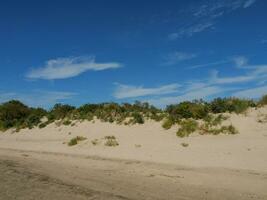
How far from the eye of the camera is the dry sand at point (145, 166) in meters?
11.6

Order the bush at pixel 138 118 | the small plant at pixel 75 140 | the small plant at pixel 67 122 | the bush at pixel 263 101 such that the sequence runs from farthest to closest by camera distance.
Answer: the small plant at pixel 67 122, the bush at pixel 138 118, the small plant at pixel 75 140, the bush at pixel 263 101

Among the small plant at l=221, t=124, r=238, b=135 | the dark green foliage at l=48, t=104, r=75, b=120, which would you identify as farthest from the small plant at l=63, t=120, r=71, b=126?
the small plant at l=221, t=124, r=238, b=135

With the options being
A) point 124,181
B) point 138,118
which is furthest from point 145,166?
point 138,118

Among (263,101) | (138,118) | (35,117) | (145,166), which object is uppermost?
(35,117)

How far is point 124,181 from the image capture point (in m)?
13.4

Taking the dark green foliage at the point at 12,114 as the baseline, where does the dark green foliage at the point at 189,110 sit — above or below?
below

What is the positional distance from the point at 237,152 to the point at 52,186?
825 centimetres

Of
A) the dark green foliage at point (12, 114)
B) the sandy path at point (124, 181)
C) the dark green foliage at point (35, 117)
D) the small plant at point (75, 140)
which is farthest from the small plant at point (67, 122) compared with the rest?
the sandy path at point (124, 181)

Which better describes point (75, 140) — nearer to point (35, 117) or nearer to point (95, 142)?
point (95, 142)

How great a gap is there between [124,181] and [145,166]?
3.37 meters

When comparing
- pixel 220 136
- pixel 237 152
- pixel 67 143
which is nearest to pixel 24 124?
pixel 67 143

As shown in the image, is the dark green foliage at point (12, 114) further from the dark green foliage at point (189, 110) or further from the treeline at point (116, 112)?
the dark green foliage at point (189, 110)

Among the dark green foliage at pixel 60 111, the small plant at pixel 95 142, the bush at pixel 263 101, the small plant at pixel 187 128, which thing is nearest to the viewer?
the small plant at pixel 187 128

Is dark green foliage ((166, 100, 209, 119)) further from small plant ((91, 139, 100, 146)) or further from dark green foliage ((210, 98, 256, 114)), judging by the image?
small plant ((91, 139, 100, 146))
